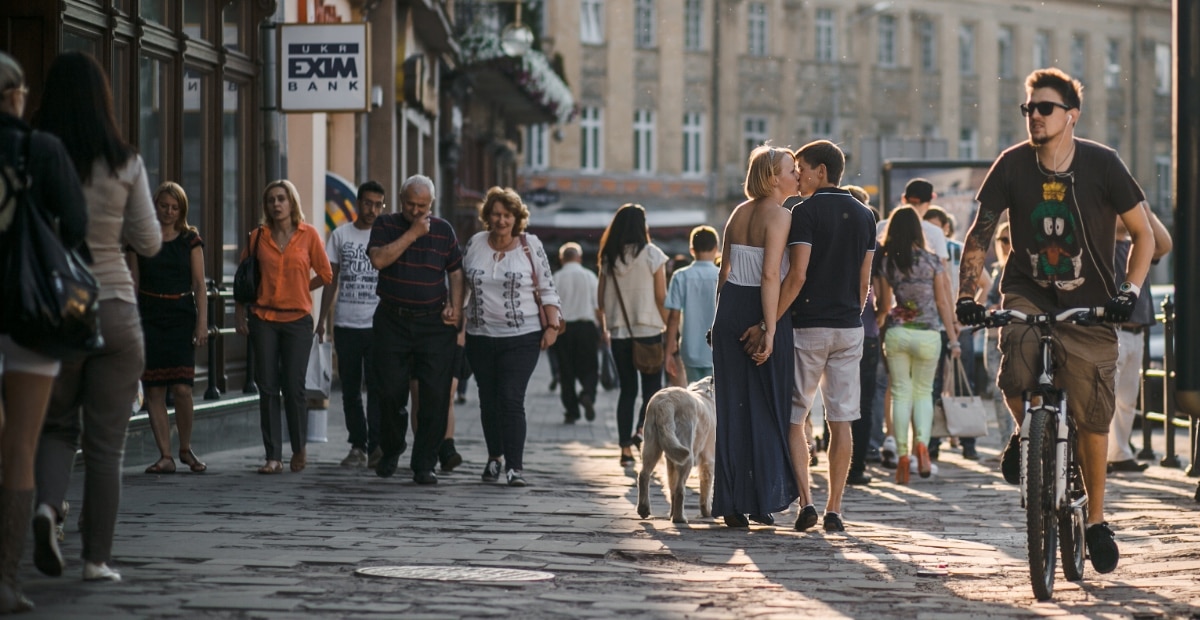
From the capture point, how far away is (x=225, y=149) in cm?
1558

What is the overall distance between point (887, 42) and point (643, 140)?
31.8 feet

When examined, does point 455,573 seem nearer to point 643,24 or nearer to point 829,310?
point 829,310

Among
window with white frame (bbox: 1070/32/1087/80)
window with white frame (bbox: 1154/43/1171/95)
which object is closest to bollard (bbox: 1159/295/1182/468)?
window with white frame (bbox: 1070/32/1087/80)

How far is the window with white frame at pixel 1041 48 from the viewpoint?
6281 centimetres

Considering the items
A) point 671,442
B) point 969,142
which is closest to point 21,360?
point 671,442

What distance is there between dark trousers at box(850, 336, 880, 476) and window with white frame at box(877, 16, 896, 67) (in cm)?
4834

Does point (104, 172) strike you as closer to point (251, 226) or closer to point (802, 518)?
point (802, 518)

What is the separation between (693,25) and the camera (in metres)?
55.7

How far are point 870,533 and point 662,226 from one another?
125 feet

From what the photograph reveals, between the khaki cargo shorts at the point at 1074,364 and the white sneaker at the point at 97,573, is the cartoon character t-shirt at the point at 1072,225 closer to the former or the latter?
the khaki cargo shorts at the point at 1074,364

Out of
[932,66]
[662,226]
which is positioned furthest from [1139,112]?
[662,226]

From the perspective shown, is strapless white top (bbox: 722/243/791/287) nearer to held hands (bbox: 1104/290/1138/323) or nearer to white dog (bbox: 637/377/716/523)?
white dog (bbox: 637/377/716/523)

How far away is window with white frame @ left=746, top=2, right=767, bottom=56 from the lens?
56688mm

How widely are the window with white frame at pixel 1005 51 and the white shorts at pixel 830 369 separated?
2139 inches
